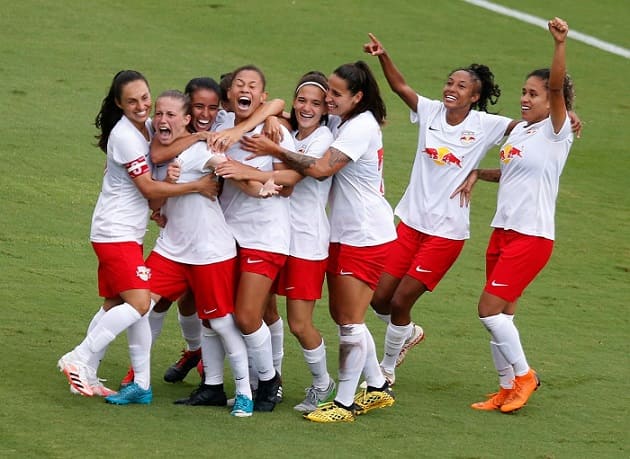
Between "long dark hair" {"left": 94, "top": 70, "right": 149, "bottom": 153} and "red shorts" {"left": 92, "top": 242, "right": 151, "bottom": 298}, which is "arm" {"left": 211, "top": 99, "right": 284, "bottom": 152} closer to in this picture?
"long dark hair" {"left": 94, "top": 70, "right": 149, "bottom": 153}

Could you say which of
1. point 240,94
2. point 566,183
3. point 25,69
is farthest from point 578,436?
point 25,69

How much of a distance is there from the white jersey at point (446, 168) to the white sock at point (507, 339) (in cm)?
70

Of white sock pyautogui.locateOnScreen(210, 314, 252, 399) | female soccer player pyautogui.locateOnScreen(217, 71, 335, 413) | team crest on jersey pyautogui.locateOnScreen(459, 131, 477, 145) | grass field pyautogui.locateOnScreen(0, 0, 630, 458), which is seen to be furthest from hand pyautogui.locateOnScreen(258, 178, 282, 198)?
team crest on jersey pyautogui.locateOnScreen(459, 131, 477, 145)

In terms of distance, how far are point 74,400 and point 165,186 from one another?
1.34m

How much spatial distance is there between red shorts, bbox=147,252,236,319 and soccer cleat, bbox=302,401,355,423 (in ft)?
2.51

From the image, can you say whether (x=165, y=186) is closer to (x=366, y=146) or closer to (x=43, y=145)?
(x=366, y=146)

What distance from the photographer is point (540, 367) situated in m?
9.18

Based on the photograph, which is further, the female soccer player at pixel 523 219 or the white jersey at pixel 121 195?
the female soccer player at pixel 523 219

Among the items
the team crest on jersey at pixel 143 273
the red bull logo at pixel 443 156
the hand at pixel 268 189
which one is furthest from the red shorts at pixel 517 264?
the team crest on jersey at pixel 143 273

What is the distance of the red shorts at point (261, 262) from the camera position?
753cm

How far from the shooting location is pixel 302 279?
25.1 ft

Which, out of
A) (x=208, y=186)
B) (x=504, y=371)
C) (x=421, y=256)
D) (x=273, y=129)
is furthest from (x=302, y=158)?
(x=504, y=371)

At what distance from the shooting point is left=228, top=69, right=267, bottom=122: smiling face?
298 inches

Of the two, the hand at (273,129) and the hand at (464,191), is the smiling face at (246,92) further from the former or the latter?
the hand at (464,191)
